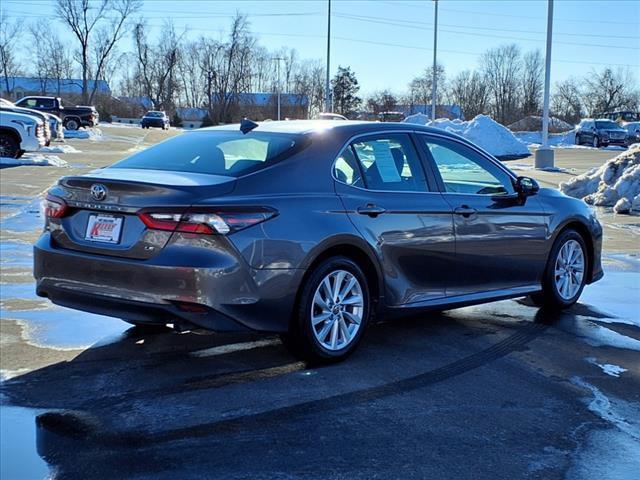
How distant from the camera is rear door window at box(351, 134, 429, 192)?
530cm

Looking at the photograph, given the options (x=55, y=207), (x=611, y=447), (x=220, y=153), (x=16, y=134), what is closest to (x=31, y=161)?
(x=16, y=134)

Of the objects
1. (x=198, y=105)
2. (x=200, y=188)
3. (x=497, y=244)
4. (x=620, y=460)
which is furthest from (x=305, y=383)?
(x=198, y=105)

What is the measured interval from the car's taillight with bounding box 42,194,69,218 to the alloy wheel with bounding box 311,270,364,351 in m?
1.69

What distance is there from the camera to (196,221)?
432 cm

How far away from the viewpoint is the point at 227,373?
4781 millimetres

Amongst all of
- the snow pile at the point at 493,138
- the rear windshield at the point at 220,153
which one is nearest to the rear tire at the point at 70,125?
the snow pile at the point at 493,138

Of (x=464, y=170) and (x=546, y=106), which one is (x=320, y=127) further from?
(x=546, y=106)

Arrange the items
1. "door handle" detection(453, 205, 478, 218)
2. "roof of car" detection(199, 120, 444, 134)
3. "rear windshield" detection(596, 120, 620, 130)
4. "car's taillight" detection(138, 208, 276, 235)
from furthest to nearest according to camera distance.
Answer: "rear windshield" detection(596, 120, 620, 130) < "door handle" detection(453, 205, 478, 218) < "roof of car" detection(199, 120, 444, 134) < "car's taillight" detection(138, 208, 276, 235)

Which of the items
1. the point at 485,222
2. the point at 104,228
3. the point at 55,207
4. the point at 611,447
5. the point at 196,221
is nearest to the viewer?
the point at 611,447

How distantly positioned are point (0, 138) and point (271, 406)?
18801 mm

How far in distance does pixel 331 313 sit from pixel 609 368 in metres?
1.95

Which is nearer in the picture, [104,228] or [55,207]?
[104,228]

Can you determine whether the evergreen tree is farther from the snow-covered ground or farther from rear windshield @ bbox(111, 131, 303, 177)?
rear windshield @ bbox(111, 131, 303, 177)

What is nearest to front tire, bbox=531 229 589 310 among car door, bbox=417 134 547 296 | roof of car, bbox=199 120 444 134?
car door, bbox=417 134 547 296
